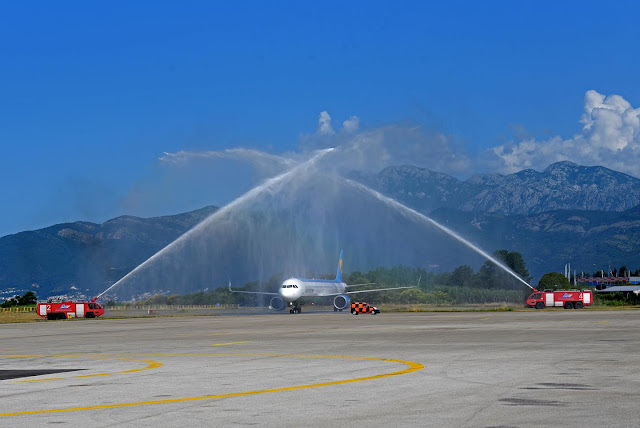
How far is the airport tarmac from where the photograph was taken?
1630 cm

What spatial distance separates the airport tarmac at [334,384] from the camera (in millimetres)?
16297

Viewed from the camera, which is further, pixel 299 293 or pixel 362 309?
pixel 299 293

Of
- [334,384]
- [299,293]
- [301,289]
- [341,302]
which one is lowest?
[341,302]

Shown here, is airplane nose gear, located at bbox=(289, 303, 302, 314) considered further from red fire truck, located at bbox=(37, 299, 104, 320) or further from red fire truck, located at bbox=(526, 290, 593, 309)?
red fire truck, located at bbox=(526, 290, 593, 309)

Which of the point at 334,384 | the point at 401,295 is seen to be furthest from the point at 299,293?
the point at 334,384

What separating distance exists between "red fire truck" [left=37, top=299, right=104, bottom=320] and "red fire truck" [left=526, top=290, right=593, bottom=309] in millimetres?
58520

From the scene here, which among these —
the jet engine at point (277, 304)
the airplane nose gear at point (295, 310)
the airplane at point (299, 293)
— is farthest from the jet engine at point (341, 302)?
the jet engine at point (277, 304)

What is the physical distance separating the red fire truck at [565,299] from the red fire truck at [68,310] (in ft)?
192

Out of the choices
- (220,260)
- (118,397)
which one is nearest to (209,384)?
(118,397)

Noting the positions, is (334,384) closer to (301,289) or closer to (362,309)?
(362,309)

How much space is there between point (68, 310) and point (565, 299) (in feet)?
212

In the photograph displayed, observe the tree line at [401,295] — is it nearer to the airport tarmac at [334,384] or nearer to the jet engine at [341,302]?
the jet engine at [341,302]

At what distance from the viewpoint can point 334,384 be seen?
21.8 meters

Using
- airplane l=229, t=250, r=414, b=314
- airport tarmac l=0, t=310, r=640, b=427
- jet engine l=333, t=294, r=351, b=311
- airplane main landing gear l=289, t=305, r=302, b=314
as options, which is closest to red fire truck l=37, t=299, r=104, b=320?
airplane l=229, t=250, r=414, b=314
